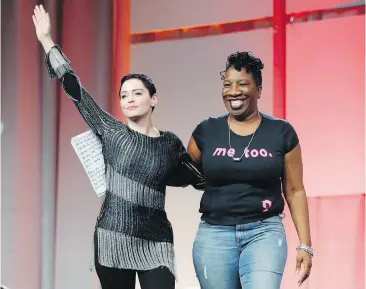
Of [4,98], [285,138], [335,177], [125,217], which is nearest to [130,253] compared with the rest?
[125,217]

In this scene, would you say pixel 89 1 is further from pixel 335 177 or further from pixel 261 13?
pixel 335 177

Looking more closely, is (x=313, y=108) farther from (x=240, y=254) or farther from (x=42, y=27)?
(x=42, y=27)

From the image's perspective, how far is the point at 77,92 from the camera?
243 centimetres

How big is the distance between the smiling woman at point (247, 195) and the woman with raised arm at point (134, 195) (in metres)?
0.13

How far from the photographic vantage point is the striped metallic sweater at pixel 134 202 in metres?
2.28

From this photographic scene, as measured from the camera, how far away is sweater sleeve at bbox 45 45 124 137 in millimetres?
2408

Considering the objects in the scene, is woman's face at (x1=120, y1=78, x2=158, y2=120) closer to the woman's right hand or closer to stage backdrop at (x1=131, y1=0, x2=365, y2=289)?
the woman's right hand

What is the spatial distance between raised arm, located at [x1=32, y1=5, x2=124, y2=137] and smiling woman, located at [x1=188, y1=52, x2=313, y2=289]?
0.37 m

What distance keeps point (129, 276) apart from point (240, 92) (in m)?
0.72

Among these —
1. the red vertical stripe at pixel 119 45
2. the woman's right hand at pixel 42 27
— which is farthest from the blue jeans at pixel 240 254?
the red vertical stripe at pixel 119 45

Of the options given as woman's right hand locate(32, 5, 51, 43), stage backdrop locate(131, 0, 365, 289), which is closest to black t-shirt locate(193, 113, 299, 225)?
woman's right hand locate(32, 5, 51, 43)

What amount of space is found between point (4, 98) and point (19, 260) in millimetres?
915

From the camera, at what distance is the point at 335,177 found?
329 cm

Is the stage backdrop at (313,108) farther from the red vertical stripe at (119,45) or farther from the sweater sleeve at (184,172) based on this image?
the sweater sleeve at (184,172)
